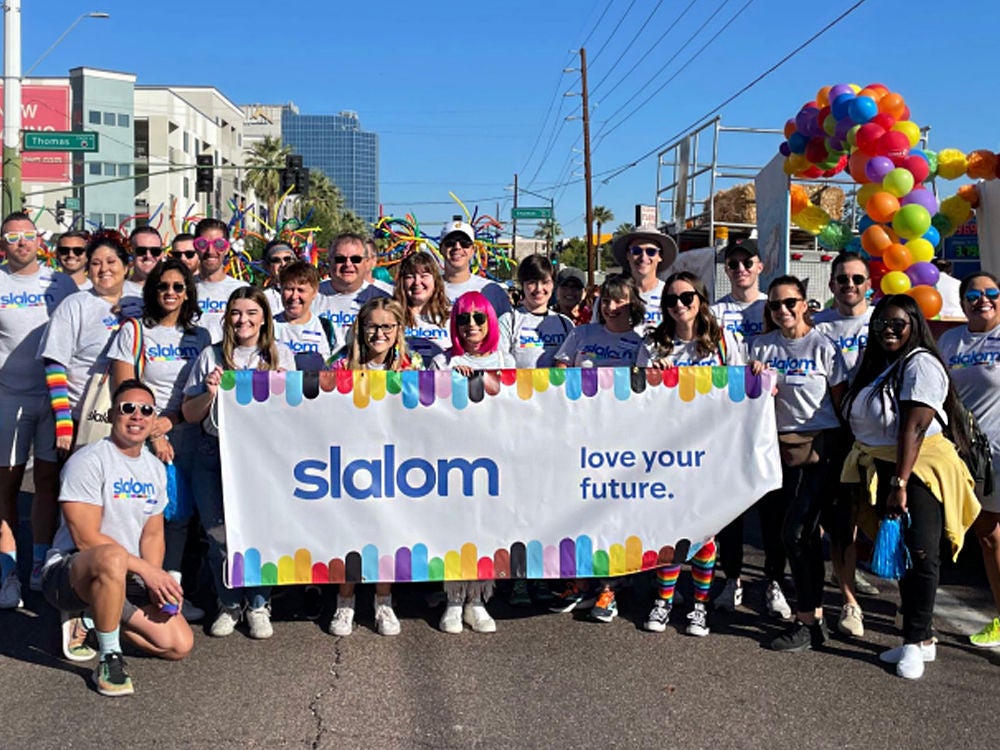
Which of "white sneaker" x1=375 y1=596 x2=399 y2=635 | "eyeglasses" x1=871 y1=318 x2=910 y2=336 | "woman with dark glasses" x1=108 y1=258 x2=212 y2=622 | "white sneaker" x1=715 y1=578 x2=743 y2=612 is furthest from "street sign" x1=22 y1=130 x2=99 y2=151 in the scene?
"eyeglasses" x1=871 y1=318 x2=910 y2=336

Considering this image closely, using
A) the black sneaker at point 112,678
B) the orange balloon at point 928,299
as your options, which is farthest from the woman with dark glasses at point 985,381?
the black sneaker at point 112,678

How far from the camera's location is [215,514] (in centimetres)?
505

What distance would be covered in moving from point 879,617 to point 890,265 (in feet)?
11.7

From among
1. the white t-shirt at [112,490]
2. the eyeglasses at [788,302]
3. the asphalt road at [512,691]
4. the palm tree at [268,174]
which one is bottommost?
the asphalt road at [512,691]

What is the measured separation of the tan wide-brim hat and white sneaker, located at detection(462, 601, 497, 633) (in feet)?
8.27

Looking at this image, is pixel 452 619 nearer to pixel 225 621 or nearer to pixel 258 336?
pixel 225 621

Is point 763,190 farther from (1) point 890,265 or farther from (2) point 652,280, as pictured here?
(2) point 652,280

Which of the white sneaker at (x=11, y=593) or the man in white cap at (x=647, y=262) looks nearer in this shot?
the white sneaker at (x=11, y=593)

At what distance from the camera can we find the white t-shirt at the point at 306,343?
5.45 meters

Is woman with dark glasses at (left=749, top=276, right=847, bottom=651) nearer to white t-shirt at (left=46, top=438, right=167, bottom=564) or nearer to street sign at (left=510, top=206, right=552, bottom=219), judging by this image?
white t-shirt at (left=46, top=438, right=167, bottom=564)

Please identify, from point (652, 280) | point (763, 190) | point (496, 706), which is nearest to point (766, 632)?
point (496, 706)

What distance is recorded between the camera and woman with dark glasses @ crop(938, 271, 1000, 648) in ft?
16.3

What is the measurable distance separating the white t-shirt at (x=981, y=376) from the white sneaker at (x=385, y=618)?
2.99 meters

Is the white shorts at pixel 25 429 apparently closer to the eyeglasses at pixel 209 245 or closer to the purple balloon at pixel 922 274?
the eyeglasses at pixel 209 245
